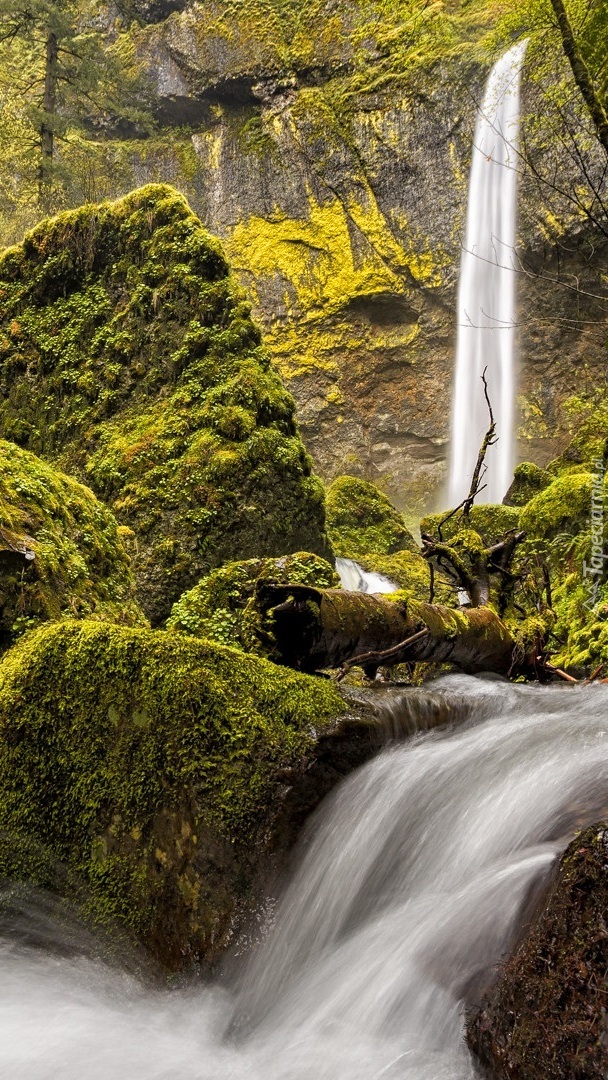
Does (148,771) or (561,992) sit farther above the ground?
(148,771)

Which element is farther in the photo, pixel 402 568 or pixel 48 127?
pixel 48 127

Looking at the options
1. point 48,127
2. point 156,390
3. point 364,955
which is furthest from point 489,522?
point 48,127

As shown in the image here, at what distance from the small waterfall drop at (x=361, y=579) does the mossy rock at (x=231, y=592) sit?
23.6ft

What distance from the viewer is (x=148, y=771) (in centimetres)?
288

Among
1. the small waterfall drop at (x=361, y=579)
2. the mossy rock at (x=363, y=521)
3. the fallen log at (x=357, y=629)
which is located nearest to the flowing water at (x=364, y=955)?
the fallen log at (x=357, y=629)

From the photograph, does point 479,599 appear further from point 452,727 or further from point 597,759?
point 597,759

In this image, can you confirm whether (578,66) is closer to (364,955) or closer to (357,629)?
(357,629)

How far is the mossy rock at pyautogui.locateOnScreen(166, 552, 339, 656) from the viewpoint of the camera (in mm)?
4656

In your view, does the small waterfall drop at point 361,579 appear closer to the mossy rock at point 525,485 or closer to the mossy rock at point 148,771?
the mossy rock at point 525,485

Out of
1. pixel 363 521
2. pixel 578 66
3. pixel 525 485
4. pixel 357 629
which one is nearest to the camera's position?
pixel 357 629

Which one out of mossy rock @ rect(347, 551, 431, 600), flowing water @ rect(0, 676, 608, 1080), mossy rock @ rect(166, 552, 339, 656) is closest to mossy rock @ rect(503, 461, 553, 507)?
mossy rock @ rect(347, 551, 431, 600)

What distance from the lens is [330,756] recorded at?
3.22 m

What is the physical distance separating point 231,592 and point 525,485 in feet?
37.2

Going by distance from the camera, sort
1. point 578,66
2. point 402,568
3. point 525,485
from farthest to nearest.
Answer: point 525,485
point 402,568
point 578,66
